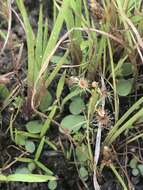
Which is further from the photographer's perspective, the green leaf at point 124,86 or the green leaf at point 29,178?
the green leaf at point 124,86

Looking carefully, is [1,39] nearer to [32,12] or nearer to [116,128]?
[32,12]

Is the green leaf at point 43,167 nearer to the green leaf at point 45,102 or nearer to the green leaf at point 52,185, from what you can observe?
the green leaf at point 52,185

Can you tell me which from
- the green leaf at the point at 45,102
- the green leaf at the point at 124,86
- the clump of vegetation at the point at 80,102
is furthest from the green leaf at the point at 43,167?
the green leaf at the point at 124,86

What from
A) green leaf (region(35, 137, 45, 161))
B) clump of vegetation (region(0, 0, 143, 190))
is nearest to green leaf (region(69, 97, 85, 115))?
clump of vegetation (region(0, 0, 143, 190))

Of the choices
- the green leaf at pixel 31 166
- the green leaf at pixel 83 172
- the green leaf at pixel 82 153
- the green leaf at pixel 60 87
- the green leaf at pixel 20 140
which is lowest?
the green leaf at pixel 83 172

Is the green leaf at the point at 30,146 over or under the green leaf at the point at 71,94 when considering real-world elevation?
under

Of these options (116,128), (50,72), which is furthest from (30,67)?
(116,128)
